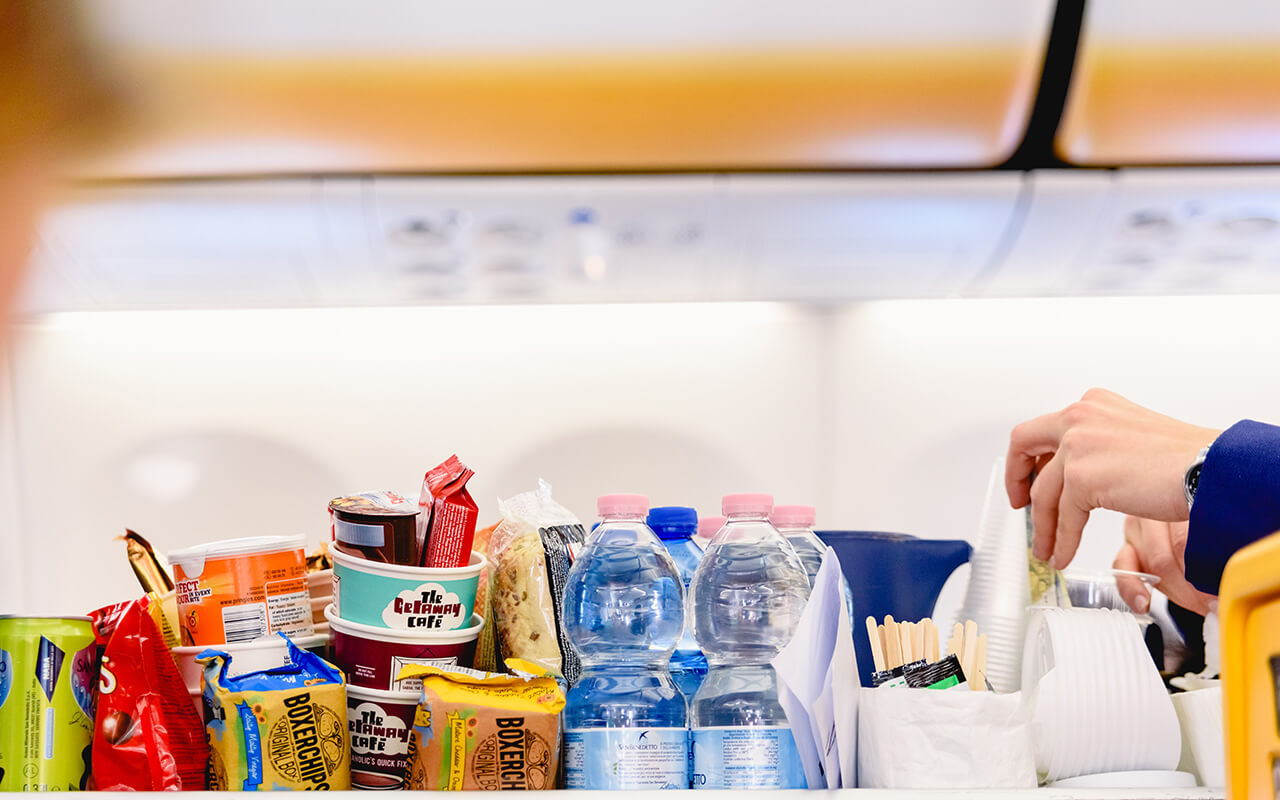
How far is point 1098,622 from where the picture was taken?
3.28ft

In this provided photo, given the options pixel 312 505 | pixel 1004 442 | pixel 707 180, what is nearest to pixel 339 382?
pixel 312 505

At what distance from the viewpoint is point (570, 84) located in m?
2.02

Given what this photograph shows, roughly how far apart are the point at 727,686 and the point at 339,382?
2174mm

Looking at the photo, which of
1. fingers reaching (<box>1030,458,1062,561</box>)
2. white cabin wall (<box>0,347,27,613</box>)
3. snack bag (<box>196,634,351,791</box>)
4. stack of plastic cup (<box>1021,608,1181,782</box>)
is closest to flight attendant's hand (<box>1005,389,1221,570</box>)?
fingers reaching (<box>1030,458,1062,561</box>)

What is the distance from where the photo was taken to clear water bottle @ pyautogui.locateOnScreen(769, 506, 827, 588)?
3.54ft

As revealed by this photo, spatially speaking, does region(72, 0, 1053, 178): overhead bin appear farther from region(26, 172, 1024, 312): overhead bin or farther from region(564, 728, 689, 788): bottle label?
region(564, 728, 689, 788): bottle label

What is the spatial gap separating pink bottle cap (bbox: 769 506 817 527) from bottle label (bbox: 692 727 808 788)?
0.24 m

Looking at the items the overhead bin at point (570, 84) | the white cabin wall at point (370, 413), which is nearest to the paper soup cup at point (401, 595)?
the overhead bin at point (570, 84)

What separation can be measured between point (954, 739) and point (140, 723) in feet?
2.36

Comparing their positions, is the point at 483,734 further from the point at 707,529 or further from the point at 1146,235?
the point at 1146,235

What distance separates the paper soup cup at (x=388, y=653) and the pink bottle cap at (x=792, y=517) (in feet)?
1.15

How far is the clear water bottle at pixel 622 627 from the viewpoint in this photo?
92 centimetres

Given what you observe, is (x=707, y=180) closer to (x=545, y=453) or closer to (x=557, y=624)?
(x=545, y=453)

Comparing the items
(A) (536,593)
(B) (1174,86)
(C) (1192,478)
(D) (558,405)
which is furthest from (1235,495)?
(D) (558,405)
